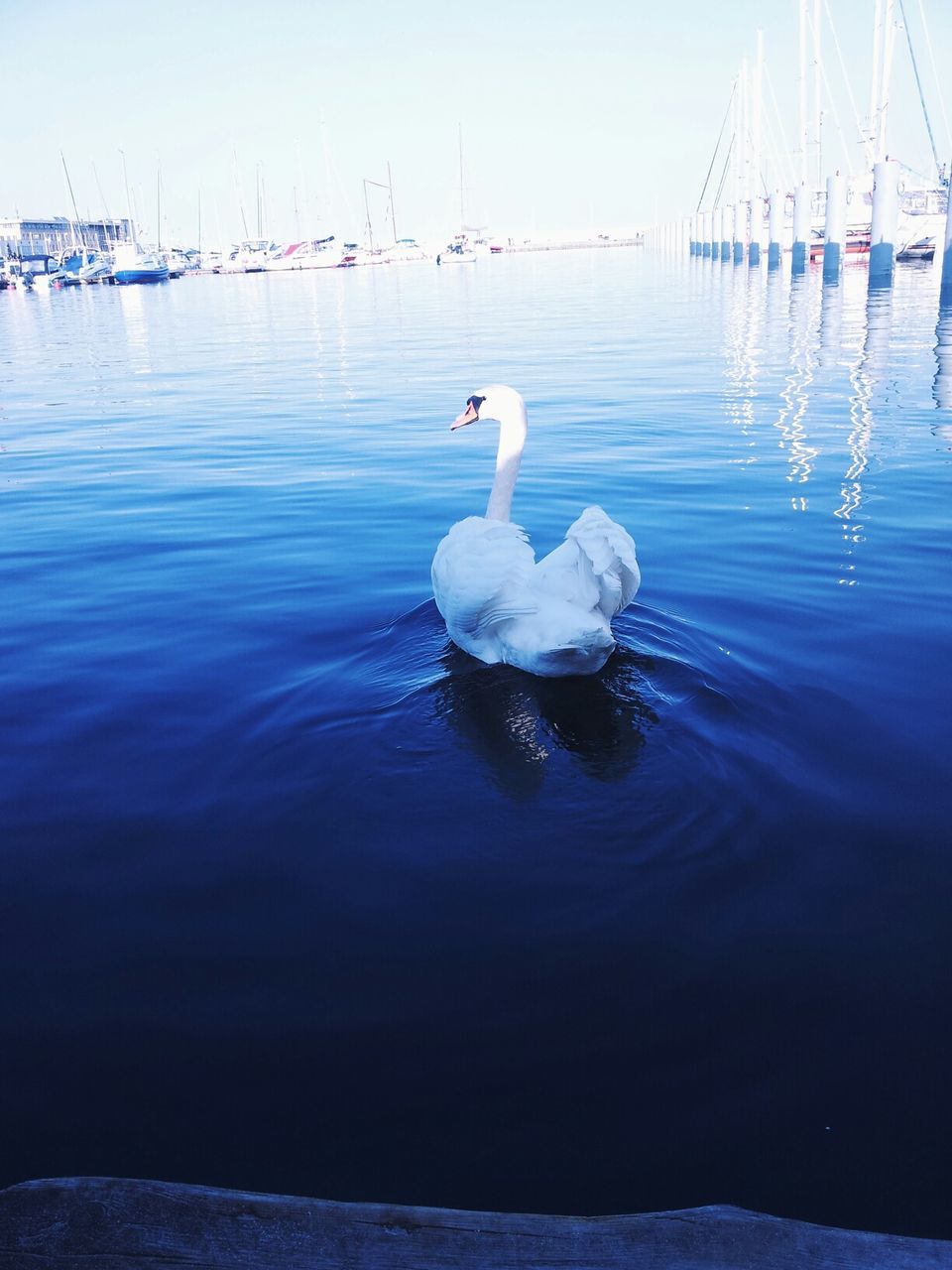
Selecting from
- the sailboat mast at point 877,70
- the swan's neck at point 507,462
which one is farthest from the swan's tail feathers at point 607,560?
the sailboat mast at point 877,70

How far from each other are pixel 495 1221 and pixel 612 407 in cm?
1526

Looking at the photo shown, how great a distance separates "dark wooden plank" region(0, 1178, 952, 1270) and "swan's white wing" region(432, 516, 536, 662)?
3623 millimetres

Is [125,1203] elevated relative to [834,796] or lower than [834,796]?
elevated

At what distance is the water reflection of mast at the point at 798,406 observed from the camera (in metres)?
11.4

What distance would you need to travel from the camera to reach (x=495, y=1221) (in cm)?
229

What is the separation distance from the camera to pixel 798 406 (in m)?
15.5

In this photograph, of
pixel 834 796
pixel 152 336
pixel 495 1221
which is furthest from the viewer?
pixel 152 336

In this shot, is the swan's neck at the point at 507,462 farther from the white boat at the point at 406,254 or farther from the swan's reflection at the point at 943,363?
the white boat at the point at 406,254

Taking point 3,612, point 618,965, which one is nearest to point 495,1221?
point 618,965

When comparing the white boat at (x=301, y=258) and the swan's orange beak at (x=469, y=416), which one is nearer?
the swan's orange beak at (x=469, y=416)

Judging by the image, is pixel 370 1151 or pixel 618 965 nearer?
pixel 370 1151

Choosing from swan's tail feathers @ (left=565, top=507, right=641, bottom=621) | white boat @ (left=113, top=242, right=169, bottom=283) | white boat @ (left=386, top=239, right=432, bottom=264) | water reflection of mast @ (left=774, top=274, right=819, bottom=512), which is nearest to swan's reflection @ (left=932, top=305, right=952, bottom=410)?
water reflection of mast @ (left=774, top=274, right=819, bottom=512)

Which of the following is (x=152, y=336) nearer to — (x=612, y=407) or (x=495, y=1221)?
(x=612, y=407)

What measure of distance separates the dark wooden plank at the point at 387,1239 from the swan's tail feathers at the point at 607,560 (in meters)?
3.56
